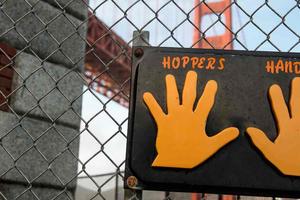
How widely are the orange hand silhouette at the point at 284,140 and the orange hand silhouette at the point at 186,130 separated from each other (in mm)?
76

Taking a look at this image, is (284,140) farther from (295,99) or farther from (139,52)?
(139,52)

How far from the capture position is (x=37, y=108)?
2525 mm

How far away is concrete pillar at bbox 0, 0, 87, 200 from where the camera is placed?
Answer: 2.35 meters

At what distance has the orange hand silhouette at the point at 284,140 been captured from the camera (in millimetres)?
1212

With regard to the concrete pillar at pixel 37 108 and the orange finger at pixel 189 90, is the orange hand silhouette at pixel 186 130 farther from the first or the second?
the concrete pillar at pixel 37 108

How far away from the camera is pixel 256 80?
1296 mm

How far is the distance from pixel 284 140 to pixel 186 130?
276 mm

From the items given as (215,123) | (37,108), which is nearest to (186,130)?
(215,123)

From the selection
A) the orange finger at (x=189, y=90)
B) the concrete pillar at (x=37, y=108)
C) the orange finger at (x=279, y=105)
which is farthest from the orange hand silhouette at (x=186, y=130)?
the concrete pillar at (x=37, y=108)

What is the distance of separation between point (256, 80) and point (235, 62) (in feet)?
0.27

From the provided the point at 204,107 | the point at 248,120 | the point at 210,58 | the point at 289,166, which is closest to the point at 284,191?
the point at 289,166

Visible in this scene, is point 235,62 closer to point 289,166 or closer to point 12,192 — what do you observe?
point 289,166

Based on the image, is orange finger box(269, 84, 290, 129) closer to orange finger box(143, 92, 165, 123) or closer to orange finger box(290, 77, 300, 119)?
orange finger box(290, 77, 300, 119)

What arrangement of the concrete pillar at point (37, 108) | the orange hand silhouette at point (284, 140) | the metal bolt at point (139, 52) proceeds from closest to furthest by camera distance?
the orange hand silhouette at point (284, 140) < the metal bolt at point (139, 52) < the concrete pillar at point (37, 108)
